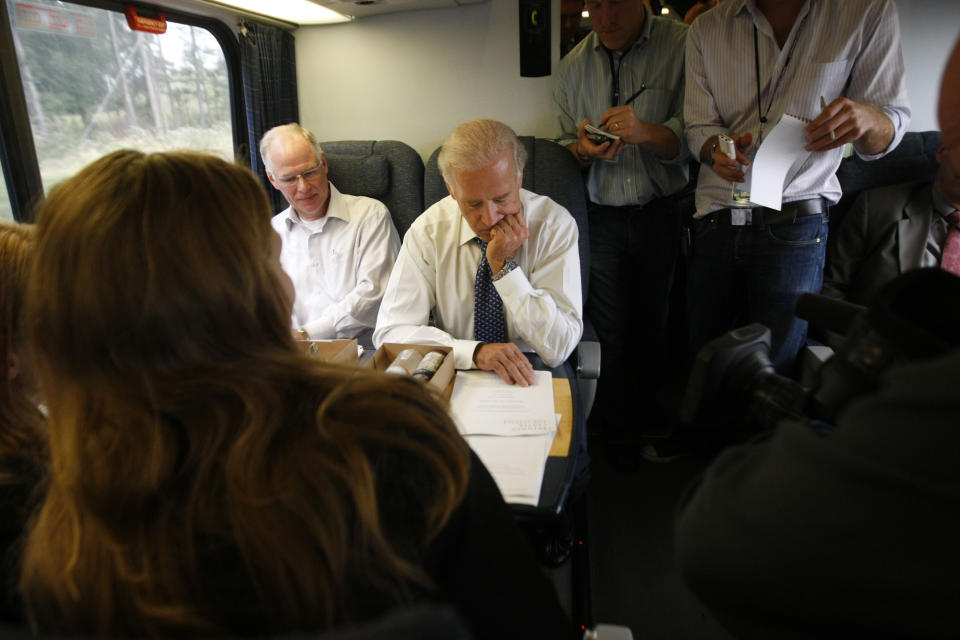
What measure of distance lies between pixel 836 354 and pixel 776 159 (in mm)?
1335

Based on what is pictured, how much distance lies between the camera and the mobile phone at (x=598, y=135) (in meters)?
2.16

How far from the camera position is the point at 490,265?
1883 millimetres

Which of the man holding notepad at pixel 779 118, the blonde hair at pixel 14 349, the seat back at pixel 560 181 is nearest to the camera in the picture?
the blonde hair at pixel 14 349

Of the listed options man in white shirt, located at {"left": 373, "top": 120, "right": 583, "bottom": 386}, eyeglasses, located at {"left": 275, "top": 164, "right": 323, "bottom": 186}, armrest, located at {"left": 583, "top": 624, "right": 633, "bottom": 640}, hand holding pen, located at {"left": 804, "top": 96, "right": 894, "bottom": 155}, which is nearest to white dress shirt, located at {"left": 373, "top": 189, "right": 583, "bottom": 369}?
man in white shirt, located at {"left": 373, "top": 120, "right": 583, "bottom": 386}

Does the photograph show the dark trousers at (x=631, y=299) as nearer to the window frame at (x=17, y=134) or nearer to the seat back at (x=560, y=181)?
the seat back at (x=560, y=181)

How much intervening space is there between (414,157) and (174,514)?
236 centimetres

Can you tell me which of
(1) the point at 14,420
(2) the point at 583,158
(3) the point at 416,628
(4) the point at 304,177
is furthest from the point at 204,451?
(2) the point at 583,158

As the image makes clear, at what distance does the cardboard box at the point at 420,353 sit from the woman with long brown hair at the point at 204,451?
0.71m

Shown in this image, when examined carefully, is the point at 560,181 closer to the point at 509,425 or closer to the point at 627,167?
the point at 627,167

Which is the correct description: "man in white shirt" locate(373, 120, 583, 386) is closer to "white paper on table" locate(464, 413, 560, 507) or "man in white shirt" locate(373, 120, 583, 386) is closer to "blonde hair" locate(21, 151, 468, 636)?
"white paper on table" locate(464, 413, 560, 507)

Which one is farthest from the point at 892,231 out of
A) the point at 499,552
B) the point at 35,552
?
the point at 35,552

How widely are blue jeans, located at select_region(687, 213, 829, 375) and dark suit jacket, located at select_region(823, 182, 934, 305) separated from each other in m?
0.49

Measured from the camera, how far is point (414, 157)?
8.93 feet

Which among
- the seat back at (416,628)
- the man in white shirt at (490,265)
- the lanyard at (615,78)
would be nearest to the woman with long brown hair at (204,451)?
the seat back at (416,628)
